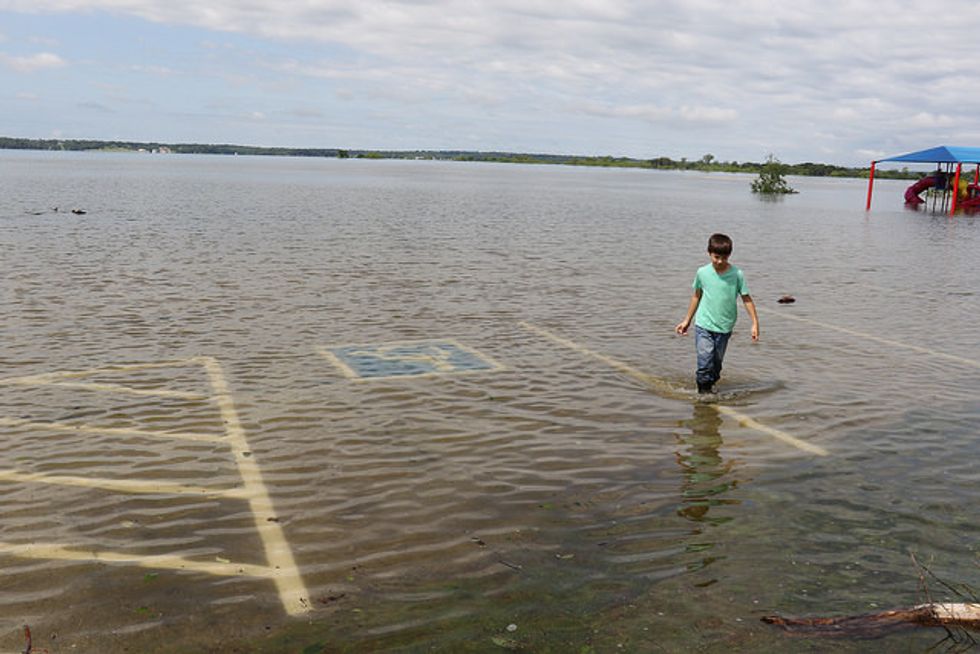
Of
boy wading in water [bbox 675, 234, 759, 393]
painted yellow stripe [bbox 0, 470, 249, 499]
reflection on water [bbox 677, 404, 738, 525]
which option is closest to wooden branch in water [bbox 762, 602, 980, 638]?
reflection on water [bbox 677, 404, 738, 525]

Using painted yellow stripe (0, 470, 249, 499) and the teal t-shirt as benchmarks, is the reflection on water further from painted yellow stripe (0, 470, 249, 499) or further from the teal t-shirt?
painted yellow stripe (0, 470, 249, 499)

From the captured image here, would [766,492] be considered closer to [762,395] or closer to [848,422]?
[848,422]

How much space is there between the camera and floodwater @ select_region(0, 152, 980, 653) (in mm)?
4793

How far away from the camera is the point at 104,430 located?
791 centimetres

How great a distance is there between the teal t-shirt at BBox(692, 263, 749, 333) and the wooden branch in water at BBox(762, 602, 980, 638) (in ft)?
14.9

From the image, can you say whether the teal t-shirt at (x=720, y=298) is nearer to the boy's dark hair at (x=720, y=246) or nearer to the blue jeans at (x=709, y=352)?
the blue jeans at (x=709, y=352)

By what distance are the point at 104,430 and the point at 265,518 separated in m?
2.81

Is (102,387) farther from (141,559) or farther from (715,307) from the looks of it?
(715,307)

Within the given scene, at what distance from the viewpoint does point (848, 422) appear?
866 cm

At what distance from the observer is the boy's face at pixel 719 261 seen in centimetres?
872

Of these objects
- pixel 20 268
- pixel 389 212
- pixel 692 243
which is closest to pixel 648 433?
pixel 20 268

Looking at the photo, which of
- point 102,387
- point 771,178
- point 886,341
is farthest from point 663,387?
point 771,178

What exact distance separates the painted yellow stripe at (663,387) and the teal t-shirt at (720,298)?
0.92 m

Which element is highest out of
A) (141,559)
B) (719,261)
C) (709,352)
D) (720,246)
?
(720,246)
